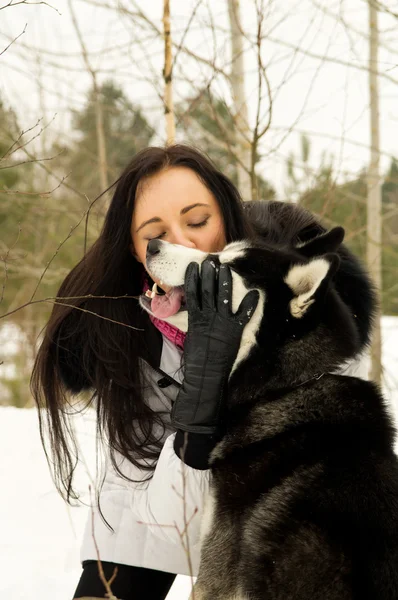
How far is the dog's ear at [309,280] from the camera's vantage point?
6.42 ft

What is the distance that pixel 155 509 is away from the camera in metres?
2.28

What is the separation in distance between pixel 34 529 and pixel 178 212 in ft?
7.85

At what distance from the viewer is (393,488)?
75.3 inches

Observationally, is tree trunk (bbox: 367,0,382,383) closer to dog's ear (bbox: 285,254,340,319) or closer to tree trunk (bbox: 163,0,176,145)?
tree trunk (bbox: 163,0,176,145)

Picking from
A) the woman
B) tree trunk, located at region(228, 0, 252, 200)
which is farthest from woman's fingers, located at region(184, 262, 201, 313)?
tree trunk, located at region(228, 0, 252, 200)

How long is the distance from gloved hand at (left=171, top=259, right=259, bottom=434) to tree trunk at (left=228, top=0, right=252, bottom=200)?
271cm

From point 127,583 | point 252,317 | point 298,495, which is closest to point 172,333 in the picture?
point 252,317

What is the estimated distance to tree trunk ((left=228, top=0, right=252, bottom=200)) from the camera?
4.73 metres

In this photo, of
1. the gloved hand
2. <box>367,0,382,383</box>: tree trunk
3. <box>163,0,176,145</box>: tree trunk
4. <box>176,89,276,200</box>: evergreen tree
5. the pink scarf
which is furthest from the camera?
<box>367,0,382,383</box>: tree trunk

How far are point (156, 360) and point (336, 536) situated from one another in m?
1.09

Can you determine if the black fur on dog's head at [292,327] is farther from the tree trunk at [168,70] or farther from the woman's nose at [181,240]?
the tree trunk at [168,70]

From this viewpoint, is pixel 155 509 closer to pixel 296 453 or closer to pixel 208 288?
pixel 296 453

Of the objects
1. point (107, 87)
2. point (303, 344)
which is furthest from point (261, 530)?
point (107, 87)

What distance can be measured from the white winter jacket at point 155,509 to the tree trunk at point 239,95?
2.54 m
